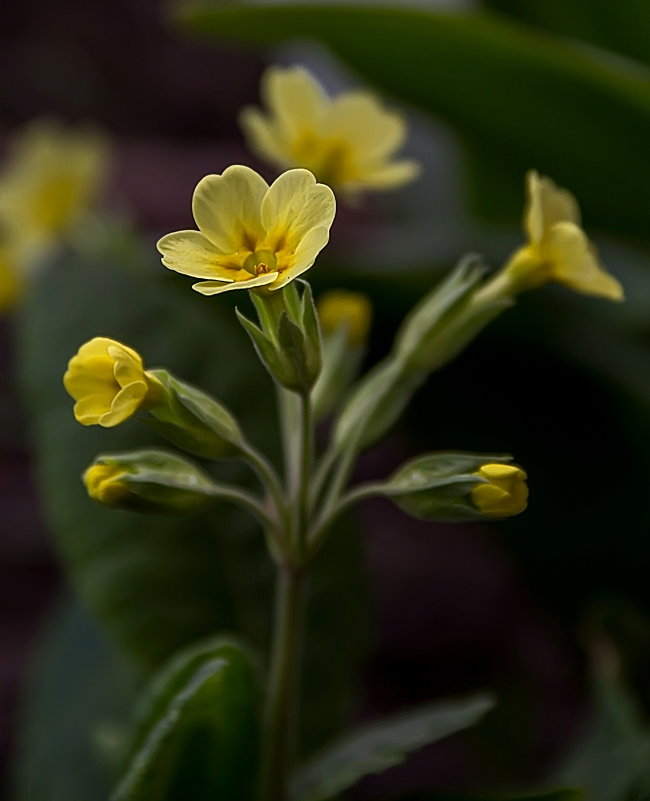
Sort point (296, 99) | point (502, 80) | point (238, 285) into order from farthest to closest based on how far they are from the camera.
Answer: point (502, 80) < point (296, 99) < point (238, 285)

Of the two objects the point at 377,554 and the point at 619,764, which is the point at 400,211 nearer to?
the point at 377,554

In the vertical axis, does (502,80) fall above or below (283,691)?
above

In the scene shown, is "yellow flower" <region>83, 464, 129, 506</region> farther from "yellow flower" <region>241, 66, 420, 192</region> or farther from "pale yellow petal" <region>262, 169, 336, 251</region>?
"yellow flower" <region>241, 66, 420, 192</region>

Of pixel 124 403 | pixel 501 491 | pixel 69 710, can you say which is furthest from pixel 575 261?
pixel 69 710

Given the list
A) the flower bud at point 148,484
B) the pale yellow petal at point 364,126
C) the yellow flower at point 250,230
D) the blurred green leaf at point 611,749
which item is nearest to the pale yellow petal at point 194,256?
the yellow flower at point 250,230

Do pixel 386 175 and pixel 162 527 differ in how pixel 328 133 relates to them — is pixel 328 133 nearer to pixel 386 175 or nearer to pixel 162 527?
pixel 386 175

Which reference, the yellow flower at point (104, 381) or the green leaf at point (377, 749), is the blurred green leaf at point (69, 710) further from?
the yellow flower at point (104, 381)
